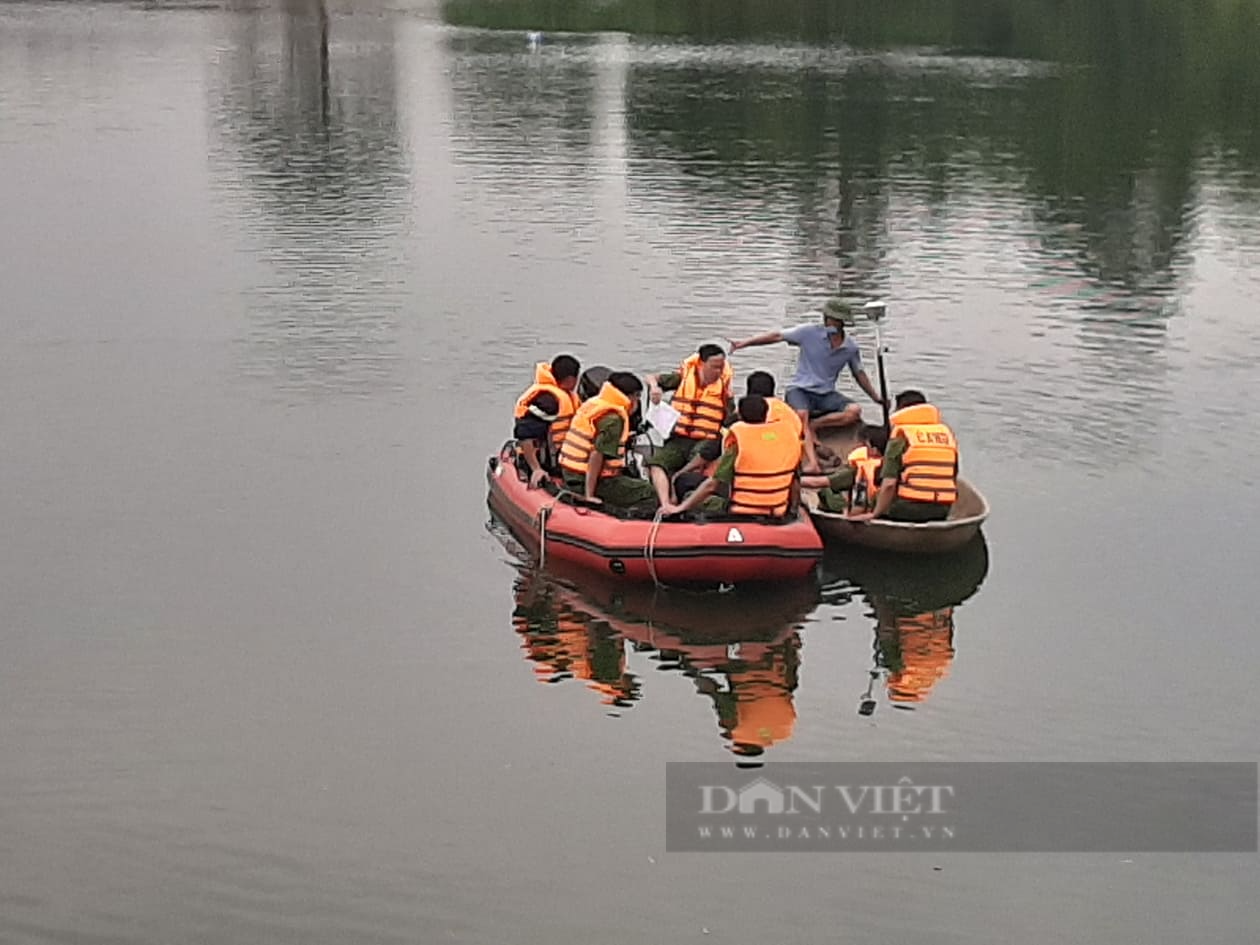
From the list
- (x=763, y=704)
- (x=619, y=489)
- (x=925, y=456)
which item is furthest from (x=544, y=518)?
(x=925, y=456)

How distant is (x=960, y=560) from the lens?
48.9 ft

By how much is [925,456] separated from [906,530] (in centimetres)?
59

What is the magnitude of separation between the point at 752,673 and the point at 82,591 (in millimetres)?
5138

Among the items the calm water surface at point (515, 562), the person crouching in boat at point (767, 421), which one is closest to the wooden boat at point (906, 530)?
the calm water surface at point (515, 562)

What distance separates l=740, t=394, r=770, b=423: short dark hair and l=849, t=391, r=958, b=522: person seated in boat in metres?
1.10

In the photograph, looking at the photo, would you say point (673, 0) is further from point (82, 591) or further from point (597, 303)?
point (82, 591)

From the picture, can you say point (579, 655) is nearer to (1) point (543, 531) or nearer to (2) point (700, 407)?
(1) point (543, 531)

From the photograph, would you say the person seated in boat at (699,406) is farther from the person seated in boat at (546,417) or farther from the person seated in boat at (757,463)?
the person seated in boat at (757,463)

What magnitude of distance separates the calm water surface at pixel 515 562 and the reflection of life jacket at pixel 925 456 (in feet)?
2.26

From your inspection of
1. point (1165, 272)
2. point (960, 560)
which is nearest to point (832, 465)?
point (960, 560)

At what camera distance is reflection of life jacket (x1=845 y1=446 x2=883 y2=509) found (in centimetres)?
1468

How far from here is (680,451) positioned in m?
15.2

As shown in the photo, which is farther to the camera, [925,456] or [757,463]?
[925,456]

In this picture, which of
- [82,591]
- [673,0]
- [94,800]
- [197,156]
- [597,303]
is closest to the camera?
[94,800]
